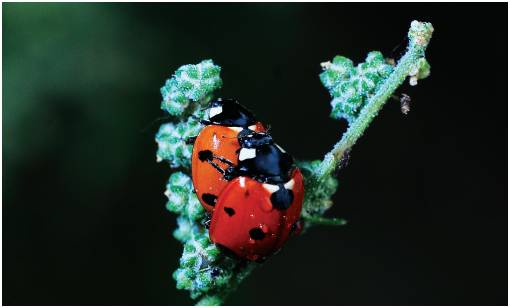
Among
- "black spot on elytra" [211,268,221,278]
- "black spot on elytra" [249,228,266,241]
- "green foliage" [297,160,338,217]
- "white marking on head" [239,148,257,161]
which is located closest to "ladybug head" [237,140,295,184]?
"white marking on head" [239,148,257,161]

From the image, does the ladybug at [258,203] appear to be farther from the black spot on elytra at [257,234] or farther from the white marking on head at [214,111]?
the white marking on head at [214,111]

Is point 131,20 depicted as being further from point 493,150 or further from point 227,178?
point 493,150

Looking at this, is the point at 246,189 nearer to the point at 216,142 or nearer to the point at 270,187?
the point at 270,187

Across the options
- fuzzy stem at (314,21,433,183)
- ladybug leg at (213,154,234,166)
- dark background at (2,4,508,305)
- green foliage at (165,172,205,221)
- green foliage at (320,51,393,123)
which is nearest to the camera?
fuzzy stem at (314,21,433,183)

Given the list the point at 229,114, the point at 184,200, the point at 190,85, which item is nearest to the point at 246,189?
the point at 184,200

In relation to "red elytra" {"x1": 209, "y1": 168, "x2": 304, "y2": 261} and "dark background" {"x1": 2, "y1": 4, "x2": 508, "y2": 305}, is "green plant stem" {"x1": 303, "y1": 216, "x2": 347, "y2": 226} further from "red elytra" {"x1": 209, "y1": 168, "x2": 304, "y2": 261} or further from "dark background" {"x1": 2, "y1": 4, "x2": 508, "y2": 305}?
"dark background" {"x1": 2, "y1": 4, "x2": 508, "y2": 305}

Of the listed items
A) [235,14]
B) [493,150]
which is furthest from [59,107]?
[493,150]
